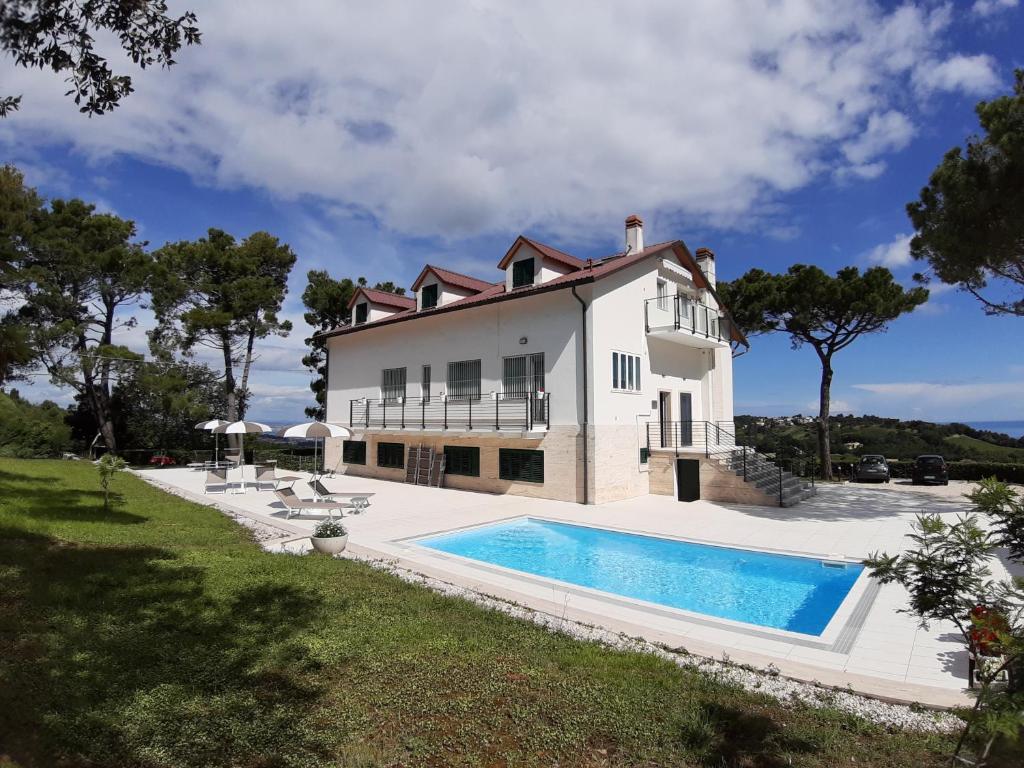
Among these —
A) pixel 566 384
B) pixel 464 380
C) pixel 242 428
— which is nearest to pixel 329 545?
pixel 566 384

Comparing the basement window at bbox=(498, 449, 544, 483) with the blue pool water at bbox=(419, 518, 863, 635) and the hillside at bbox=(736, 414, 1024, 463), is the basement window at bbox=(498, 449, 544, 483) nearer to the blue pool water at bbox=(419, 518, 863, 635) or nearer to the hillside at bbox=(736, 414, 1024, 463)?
the blue pool water at bbox=(419, 518, 863, 635)

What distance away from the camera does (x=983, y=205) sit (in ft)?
43.6

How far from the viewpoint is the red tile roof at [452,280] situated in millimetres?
21781

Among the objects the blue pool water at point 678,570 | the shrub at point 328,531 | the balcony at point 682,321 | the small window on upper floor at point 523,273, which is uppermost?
the small window on upper floor at point 523,273

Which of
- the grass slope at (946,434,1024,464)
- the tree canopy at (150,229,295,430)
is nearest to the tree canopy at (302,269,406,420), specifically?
the tree canopy at (150,229,295,430)

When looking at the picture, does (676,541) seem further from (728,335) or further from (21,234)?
(21,234)

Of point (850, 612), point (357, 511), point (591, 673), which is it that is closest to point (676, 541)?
point (850, 612)

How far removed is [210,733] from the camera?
360 centimetres

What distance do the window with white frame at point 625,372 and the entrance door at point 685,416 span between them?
362cm

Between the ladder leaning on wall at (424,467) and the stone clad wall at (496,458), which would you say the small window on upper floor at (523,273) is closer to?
the stone clad wall at (496,458)

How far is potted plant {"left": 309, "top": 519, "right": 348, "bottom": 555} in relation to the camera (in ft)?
31.1

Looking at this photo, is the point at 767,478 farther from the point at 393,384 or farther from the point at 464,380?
the point at 393,384

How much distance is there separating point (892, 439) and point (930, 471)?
50.8 ft

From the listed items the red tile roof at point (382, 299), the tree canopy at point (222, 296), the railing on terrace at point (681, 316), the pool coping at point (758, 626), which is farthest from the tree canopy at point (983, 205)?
the tree canopy at point (222, 296)
